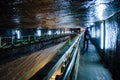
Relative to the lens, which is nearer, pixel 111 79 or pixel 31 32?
pixel 111 79

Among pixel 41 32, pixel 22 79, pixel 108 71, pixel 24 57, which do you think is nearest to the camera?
pixel 22 79

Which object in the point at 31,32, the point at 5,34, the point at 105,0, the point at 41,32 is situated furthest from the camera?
the point at 41,32

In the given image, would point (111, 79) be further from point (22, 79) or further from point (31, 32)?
point (31, 32)

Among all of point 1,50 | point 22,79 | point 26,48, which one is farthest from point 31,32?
point 22,79

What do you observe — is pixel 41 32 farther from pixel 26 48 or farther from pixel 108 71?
pixel 108 71

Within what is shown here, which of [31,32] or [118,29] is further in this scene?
[31,32]

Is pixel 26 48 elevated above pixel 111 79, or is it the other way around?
pixel 26 48

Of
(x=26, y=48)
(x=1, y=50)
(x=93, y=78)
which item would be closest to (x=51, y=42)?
(x=26, y=48)

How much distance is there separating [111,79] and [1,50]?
464 cm

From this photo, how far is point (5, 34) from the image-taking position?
557 inches

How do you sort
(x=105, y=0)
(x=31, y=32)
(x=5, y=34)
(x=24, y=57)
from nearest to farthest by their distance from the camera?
(x=105, y=0), (x=24, y=57), (x=5, y=34), (x=31, y=32)

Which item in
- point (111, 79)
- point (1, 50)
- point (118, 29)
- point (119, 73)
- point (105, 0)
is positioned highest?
point (105, 0)

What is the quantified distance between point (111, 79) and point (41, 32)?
17117 mm

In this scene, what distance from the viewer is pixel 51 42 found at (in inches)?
562
